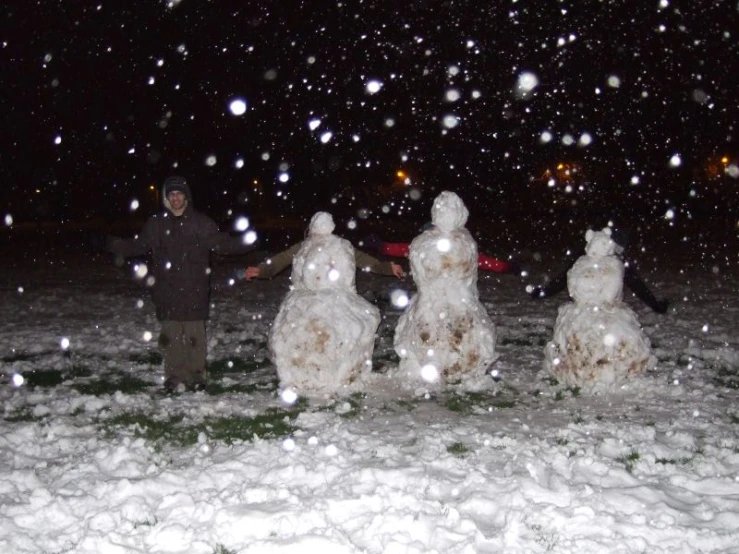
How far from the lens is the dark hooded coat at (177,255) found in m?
7.43

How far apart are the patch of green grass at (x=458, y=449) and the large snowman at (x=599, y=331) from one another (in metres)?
1.97

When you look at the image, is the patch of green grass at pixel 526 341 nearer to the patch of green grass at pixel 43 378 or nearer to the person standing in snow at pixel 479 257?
the person standing in snow at pixel 479 257

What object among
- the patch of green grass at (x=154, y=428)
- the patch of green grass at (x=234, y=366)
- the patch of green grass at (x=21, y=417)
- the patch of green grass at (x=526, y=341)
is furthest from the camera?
the patch of green grass at (x=526, y=341)

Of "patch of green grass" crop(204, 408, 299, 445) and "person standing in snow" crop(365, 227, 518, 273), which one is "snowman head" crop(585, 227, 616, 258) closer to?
"person standing in snow" crop(365, 227, 518, 273)

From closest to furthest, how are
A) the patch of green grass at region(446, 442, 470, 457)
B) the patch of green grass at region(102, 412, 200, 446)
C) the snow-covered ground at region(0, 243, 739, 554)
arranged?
1. the snow-covered ground at region(0, 243, 739, 554)
2. the patch of green grass at region(446, 442, 470, 457)
3. the patch of green grass at region(102, 412, 200, 446)

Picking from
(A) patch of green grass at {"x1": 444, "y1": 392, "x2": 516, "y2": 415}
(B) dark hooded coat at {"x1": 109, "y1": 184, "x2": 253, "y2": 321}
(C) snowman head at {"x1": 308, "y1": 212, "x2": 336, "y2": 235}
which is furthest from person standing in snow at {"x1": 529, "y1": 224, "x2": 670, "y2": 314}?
(B) dark hooded coat at {"x1": 109, "y1": 184, "x2": 253, "y2": 321}

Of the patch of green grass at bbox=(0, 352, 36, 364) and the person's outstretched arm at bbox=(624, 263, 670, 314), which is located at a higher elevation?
the person's outstretched arm at bbox=(624, 263, 670, 314)

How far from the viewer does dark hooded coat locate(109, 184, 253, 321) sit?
7.43 metres

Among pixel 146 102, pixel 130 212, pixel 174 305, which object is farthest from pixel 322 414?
pixel 130 212

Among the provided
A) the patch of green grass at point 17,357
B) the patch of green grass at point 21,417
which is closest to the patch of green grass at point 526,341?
the patch of green grass at point 21,417

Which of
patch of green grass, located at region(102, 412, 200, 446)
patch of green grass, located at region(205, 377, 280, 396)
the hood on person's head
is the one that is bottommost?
patch of green grass, located at region(102, 412, 200, 446)

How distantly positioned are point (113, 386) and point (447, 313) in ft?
11.3

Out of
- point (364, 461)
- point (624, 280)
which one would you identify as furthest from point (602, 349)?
point (364, 461)

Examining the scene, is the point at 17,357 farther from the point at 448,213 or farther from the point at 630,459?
the point at 630,459
